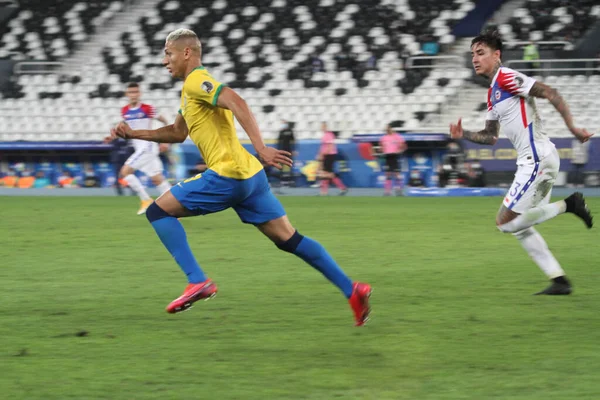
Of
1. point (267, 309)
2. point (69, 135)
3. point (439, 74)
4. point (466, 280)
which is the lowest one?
point (69, 135)

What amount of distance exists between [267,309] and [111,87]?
972 inches

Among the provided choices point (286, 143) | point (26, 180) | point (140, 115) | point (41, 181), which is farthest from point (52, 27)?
point (140, 115)

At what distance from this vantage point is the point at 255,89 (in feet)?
96.6

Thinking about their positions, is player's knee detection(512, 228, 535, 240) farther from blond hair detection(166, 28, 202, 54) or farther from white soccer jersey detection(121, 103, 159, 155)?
white soccer jersey detection(121, 103, 159, 155)

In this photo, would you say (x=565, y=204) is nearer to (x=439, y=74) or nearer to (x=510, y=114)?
(x=510, y=114)

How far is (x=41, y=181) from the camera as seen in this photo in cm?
2747

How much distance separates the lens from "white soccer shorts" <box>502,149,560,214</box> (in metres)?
7.44

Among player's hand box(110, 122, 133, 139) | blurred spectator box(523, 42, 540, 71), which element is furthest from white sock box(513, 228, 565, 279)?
blurred spectator box(523, 42, 540, 71)

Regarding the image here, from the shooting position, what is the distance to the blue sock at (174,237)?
645 centimetres

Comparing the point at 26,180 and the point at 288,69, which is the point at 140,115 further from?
the point at 288,69

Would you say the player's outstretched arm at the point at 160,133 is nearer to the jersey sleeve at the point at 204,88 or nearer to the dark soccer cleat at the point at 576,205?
the jersey sleeve at the point at 204,88

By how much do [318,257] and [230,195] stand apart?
29.2 inches

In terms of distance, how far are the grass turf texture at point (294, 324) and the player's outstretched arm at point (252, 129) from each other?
117 centimetres

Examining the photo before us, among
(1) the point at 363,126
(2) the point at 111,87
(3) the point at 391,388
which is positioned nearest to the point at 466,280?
(3) the point at 391,388
